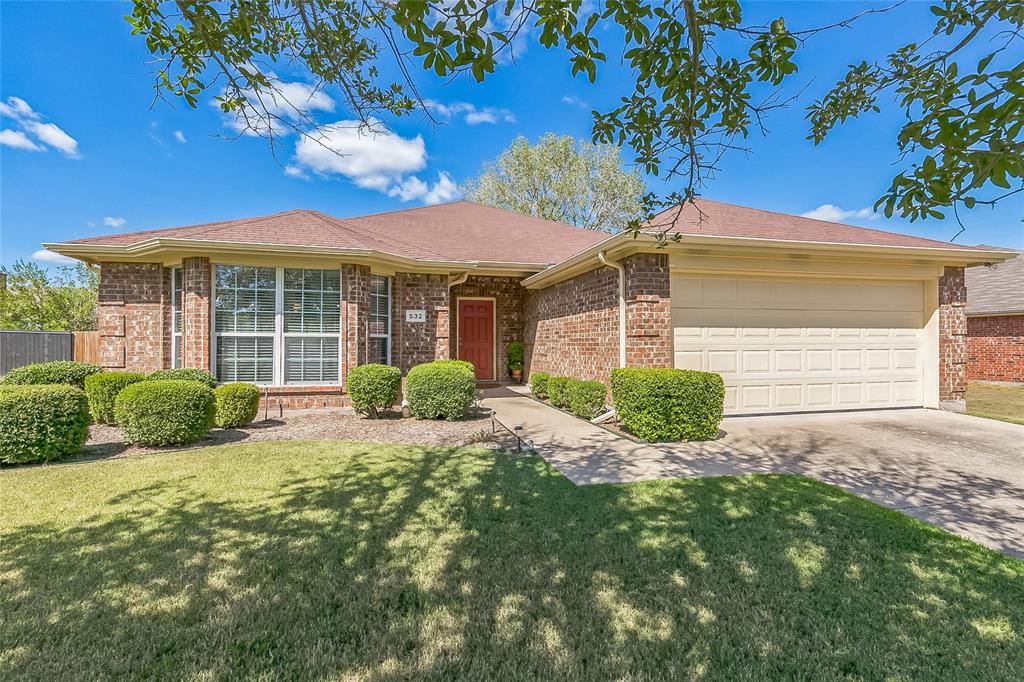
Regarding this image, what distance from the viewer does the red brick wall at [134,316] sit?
31.2 ft

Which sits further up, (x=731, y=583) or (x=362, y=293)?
(x=362, y=293)

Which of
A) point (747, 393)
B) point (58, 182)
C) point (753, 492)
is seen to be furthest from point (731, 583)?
point (58, 182)

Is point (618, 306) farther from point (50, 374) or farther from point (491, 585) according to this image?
point (50, 374)

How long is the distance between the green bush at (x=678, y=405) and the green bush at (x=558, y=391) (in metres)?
2.64

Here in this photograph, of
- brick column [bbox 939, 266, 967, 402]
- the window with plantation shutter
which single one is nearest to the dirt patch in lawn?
the window with plantation shutter

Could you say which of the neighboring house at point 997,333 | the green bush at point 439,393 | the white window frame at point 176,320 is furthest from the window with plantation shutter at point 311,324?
the neighboring house at point 997,333

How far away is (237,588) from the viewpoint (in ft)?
8.49

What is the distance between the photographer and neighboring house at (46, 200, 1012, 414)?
7.52m

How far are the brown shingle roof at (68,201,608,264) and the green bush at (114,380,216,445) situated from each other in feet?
11.3

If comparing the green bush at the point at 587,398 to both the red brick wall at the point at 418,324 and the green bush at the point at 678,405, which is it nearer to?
the green bush at the point at 678,405

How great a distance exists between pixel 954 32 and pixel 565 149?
22606mm

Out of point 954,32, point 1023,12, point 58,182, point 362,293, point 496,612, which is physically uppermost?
point 58,182

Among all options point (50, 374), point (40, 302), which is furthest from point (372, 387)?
point (40, 302)

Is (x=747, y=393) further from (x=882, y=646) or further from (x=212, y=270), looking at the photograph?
(x=212, y=270)
